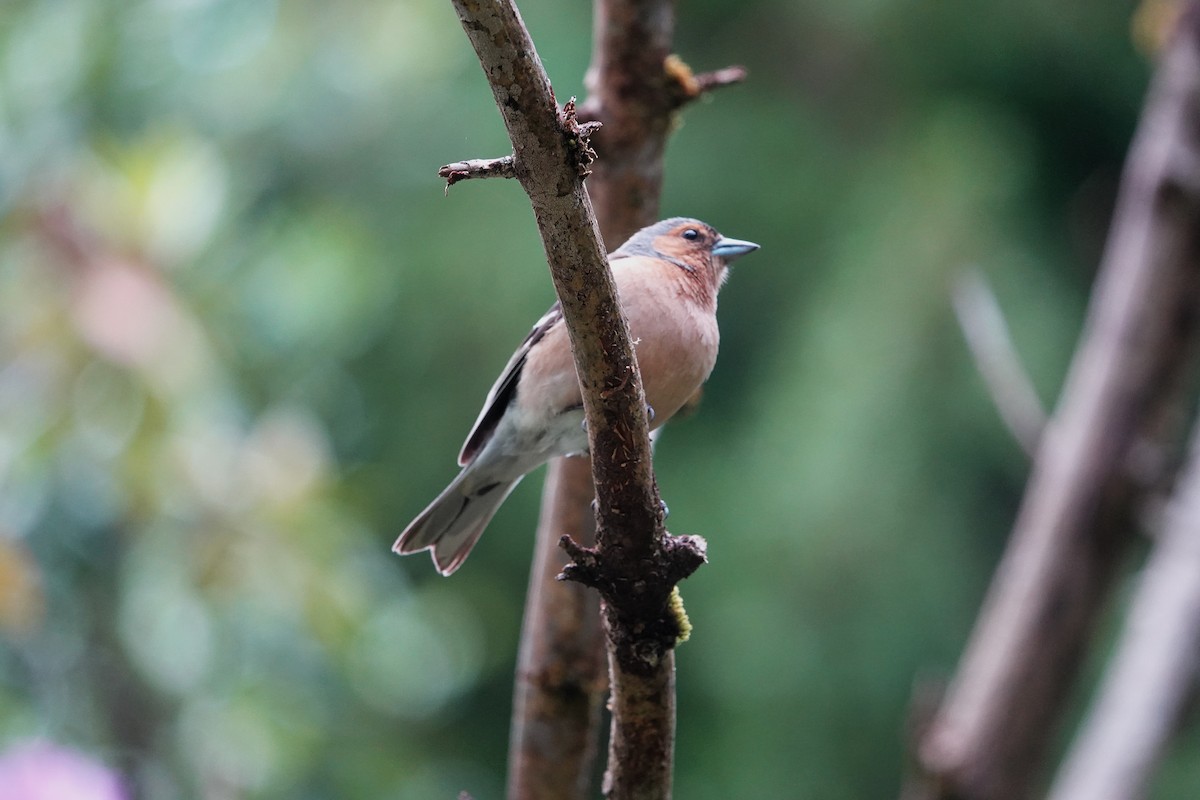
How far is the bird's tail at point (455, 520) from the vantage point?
3.81 meters

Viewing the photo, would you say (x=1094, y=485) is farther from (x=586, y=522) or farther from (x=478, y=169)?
(x=478, y=169)

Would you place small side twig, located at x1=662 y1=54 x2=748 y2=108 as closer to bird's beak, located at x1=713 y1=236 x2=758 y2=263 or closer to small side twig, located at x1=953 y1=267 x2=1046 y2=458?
bird's beak, located at x1=713 y1=236 x2=758 y2=263

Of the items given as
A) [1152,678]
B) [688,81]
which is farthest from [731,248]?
[1152,678]

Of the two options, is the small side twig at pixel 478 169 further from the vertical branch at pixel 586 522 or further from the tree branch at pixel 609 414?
the vertical branch at pixel 586 522

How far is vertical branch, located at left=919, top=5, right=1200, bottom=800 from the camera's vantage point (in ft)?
14.2

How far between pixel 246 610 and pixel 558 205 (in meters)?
3.57

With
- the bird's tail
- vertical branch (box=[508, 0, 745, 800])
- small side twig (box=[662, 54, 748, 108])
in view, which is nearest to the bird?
the bird's tail

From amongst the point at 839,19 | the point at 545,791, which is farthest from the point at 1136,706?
the point at 839,19

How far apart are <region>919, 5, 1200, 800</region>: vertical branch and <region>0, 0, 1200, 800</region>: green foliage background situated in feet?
7.89

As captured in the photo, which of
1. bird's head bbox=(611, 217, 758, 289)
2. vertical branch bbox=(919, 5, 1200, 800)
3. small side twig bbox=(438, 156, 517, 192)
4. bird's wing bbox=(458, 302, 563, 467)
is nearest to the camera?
small side twig bbox=(438, 156, 517, 192)

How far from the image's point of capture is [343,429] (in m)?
8.84

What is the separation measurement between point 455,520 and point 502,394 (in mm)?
410

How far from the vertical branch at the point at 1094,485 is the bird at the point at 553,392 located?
1.50 metres

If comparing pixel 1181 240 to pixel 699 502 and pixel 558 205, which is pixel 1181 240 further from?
pixel 699 502
